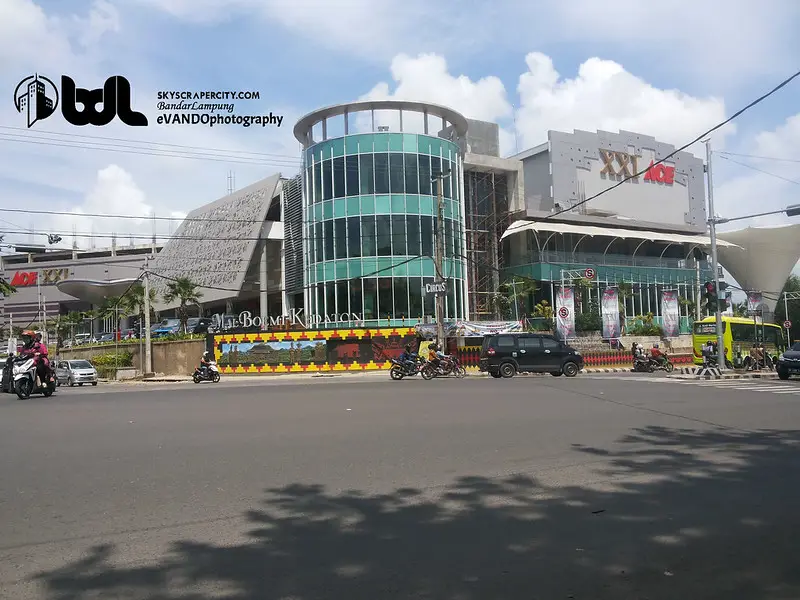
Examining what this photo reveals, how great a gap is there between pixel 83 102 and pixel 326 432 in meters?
14.8

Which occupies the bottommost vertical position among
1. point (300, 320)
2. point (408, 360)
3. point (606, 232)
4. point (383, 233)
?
point (408, 360)

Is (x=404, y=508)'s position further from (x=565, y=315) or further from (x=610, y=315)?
(x=610, y=315)

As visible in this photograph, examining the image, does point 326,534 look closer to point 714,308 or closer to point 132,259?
point 714,308

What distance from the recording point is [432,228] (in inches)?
1674

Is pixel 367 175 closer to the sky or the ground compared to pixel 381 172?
closer to the ground

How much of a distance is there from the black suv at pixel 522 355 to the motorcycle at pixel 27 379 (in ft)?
52.8

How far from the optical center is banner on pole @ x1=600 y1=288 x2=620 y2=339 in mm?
45469

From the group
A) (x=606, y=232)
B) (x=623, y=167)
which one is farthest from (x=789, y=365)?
(x=623, y=167)

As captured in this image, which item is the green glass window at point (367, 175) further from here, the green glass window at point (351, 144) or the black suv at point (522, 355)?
the black suv at point (522, 355)

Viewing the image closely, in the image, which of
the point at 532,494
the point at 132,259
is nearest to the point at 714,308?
the point at 532,494

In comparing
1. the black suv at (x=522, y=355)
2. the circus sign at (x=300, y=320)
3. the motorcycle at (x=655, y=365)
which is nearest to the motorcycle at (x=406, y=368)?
the black suv at (x=522, y=355)

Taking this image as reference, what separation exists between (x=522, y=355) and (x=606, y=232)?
3001 cm

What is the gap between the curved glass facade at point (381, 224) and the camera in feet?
137

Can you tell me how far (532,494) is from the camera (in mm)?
6598
